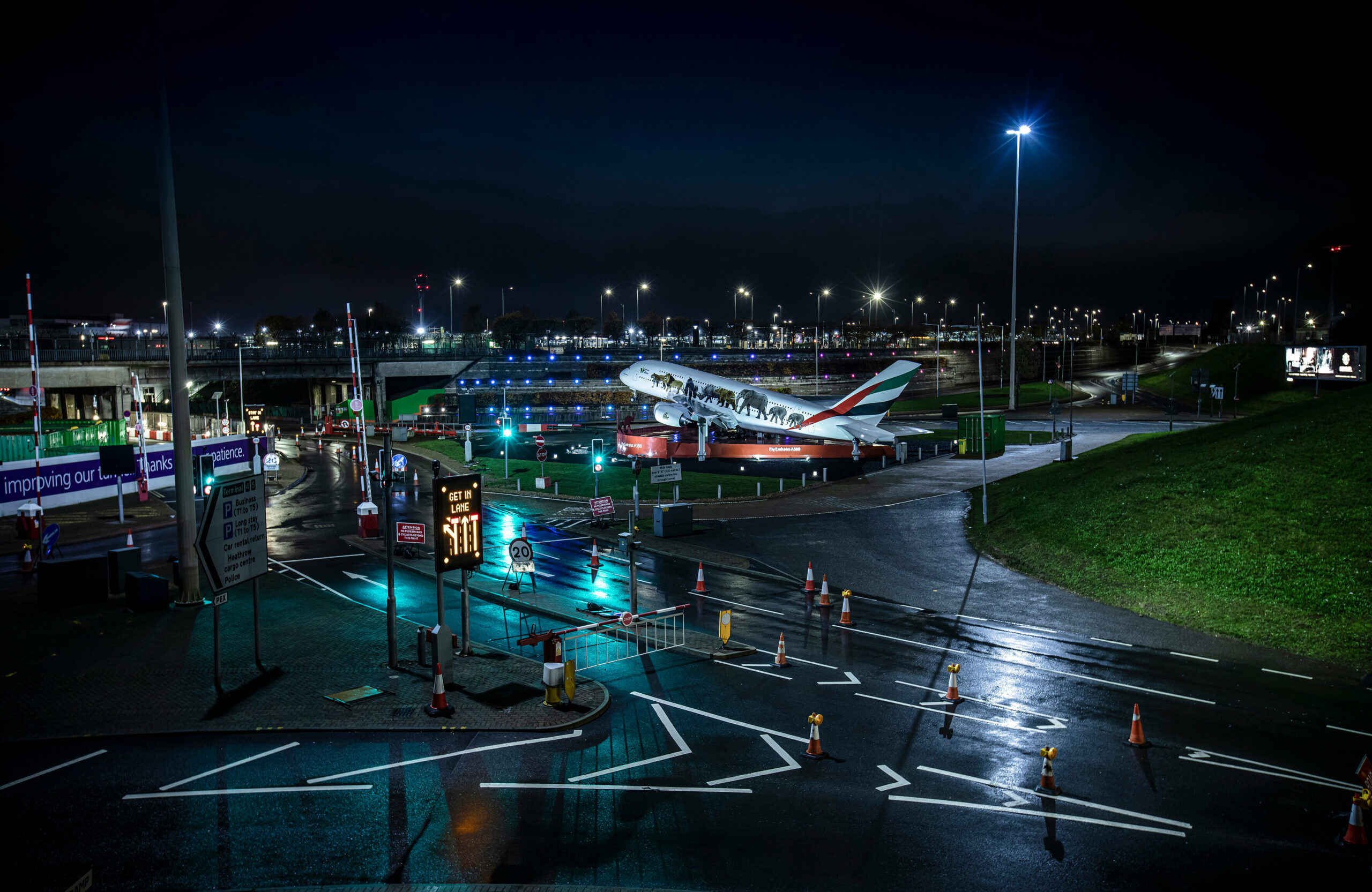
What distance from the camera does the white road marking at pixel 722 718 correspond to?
14.0 meters

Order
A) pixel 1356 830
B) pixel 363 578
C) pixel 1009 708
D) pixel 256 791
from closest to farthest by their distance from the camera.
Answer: pixel 1356 830 → pixel 256 791 → pixel 1009 708 → pixel 363 578

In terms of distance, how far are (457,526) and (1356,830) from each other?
49.1 ft

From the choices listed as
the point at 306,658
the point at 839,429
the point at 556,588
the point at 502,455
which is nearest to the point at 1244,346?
the point at 839,429

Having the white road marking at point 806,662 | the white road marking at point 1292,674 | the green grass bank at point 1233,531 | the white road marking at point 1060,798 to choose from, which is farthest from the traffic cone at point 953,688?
the green grass bank at point 1233,531

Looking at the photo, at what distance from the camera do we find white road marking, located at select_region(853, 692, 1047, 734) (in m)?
14.5

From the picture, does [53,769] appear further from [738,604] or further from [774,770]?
[738,604]

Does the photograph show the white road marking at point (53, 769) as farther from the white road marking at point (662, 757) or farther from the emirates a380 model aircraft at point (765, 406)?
the emirates a380 model aircraft at point (765, 406)

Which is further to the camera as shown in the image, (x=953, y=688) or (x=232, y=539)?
(x=232, y=539)

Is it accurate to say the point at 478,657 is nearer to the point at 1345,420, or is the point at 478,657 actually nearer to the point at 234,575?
the point at 234,575

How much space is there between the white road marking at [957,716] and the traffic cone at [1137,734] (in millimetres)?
1325

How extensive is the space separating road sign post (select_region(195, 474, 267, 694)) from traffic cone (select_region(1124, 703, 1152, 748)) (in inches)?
627

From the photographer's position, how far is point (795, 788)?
12195 millimetres

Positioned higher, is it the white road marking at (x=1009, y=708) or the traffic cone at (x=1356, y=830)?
the traffic cone at (x=1356, y=830)

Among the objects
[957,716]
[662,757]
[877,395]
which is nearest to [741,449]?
[877,395]
